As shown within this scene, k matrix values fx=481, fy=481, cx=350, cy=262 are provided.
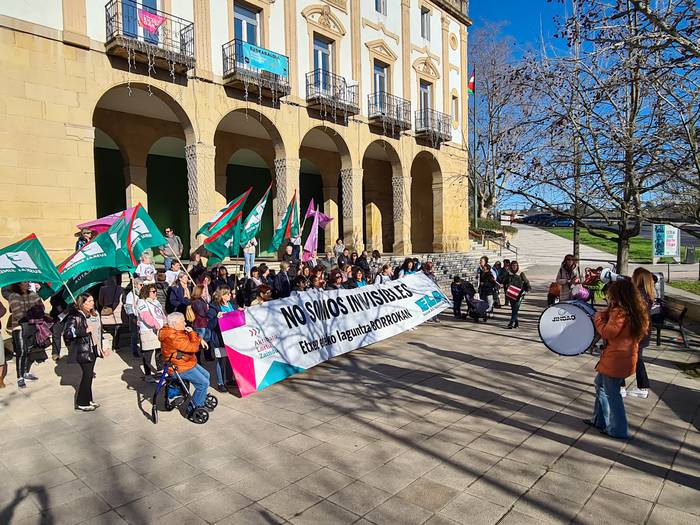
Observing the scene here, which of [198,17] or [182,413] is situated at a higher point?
[198,17]

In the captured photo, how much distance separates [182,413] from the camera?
6734mm

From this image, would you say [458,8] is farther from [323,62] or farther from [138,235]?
[138,235]

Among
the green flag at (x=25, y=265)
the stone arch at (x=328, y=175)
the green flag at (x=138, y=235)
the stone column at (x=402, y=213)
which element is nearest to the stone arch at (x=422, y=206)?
the stone column at (x=402, y=213)

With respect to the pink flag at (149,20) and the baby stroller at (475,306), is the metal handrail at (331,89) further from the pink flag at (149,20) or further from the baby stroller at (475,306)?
the baby stroller at (475,306)

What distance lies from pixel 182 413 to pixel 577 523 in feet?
16.6

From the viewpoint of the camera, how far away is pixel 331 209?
2872cm

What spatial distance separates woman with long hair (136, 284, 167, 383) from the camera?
8102mm

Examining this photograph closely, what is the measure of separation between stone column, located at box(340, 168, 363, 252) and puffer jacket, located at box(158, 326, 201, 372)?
17.7 metres

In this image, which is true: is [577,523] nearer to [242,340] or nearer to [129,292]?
[242,340]

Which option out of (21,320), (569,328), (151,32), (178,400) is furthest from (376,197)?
(178,400)

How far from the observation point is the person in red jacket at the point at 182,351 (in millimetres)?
6297

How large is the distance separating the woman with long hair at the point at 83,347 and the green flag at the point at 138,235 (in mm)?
1607

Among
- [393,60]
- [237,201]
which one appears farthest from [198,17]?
[393,60]

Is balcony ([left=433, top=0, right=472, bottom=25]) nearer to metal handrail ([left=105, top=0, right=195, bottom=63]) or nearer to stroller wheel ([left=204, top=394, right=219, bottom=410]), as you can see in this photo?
metal handrail ([left=105, top=0, right=195, bottom=63])
